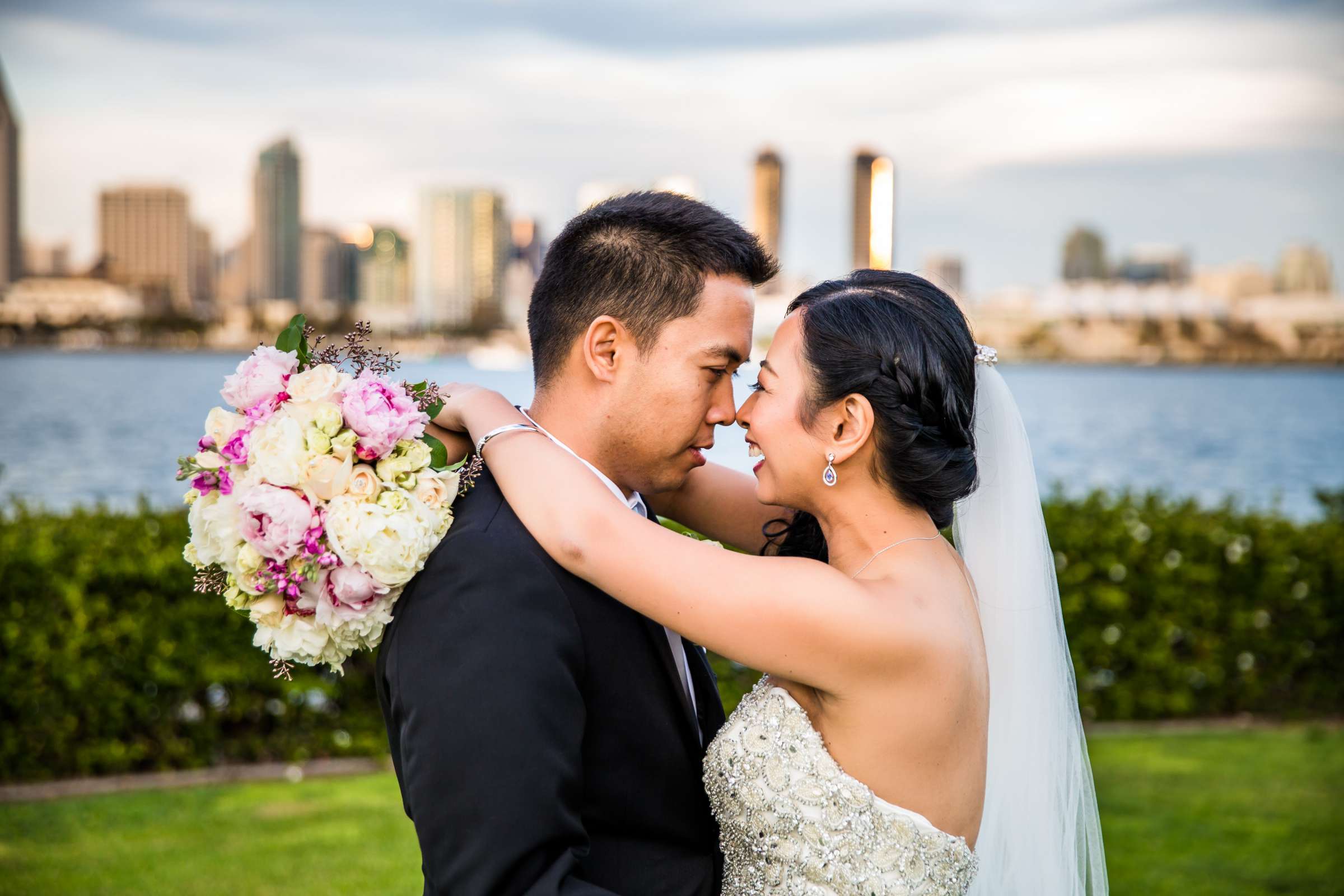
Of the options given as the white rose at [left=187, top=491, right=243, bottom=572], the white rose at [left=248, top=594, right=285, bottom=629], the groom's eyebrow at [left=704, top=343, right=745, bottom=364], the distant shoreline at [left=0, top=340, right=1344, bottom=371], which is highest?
the groom's eyebrow at [left=704, top=343, right=745, bottom=364]

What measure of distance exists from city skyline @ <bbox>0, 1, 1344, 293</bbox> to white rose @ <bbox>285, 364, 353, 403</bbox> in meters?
35.7

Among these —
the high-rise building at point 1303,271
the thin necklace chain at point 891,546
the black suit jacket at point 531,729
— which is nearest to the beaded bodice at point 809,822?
the black suit jacket at point 531,729

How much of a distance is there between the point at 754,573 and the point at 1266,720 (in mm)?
7633

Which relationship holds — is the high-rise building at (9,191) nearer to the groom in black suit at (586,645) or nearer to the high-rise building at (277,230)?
the high-rise building at (277,230)

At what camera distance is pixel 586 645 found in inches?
85.2

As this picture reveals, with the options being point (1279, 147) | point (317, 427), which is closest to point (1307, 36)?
point (1279, 147)

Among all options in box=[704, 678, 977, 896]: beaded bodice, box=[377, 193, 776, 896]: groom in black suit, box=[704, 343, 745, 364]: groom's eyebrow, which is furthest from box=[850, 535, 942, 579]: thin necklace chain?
box=[704, 343, 745, 364]: groom's eyebrow

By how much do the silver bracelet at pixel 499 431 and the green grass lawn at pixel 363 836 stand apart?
385cm

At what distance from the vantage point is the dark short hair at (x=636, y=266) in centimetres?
248

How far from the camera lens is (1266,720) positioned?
8289 mm

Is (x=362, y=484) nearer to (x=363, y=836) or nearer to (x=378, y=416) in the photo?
(x=378, y=416)

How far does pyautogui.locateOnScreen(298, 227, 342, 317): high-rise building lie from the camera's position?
859 cm

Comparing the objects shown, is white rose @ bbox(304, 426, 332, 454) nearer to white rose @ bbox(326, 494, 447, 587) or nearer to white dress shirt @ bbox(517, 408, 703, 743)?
white rose @ bbox(326, 494, 447, 587)

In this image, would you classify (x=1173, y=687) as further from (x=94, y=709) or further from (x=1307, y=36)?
(x=1307, y=36)
